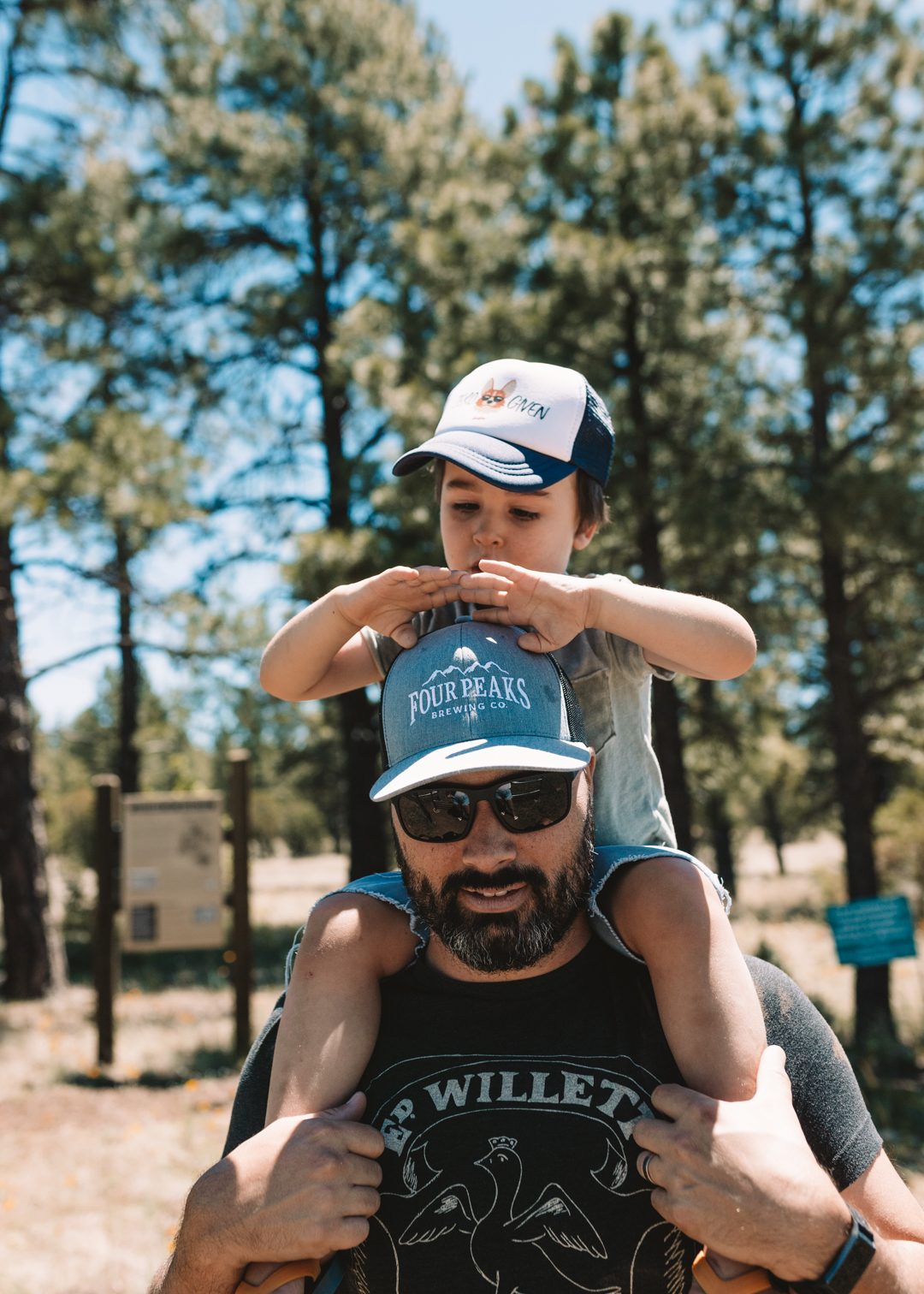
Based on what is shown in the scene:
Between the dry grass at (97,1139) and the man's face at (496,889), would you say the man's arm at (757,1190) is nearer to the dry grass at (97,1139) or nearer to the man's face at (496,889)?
the man's face at (496,889)

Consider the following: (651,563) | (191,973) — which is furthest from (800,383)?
(191,973)

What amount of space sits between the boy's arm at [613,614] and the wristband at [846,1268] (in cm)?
91

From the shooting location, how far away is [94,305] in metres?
9.84

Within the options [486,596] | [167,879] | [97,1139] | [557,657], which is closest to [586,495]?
[557,657]

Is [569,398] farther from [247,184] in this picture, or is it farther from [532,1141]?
[247,184]

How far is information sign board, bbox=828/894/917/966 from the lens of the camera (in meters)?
6.86

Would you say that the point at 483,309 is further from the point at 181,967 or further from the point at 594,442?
the point at 181,967

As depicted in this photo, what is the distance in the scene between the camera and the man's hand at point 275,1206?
146cm

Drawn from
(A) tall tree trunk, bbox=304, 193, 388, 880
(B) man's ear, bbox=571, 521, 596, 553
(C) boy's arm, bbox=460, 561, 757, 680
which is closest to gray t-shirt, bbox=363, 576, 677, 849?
(C) boy's arm, bbox=460, 561, 757, 680

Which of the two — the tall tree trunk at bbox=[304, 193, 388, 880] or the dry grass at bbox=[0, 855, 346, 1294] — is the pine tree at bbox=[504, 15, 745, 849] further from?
the dry grass at bbox=[0, 855, 346, 1294]

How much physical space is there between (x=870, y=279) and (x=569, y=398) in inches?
298

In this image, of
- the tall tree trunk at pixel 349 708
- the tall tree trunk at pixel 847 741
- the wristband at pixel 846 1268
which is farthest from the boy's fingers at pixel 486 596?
the tall tree trunk at pixel 349 708

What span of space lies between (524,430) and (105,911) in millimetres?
6581

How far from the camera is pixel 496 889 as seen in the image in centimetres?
169
